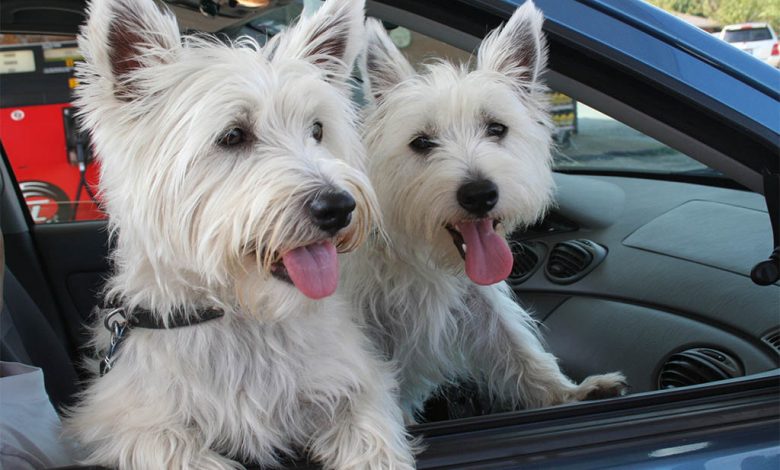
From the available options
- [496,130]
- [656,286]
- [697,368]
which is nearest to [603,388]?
[697,368]

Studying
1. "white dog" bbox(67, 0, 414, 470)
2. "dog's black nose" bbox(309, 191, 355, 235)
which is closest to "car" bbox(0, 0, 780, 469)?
"white dog" bbox(67, 0, 414, 470)

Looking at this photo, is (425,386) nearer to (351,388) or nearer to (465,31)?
(351,388)

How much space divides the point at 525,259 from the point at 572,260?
0.30 meters

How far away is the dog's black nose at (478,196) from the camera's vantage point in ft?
7.95

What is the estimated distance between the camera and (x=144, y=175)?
1909mm

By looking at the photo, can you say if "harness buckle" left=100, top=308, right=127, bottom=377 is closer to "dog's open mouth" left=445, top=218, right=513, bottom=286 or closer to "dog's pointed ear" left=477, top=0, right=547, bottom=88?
"dog's open mouth" left=445, top=218, right=513, bottom=286

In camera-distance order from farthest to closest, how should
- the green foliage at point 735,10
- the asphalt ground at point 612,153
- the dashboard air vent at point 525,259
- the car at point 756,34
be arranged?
the car at point 756,34 < the green foliage at point 735,10 < the asphalt ground at point 612,153 < the dashboard air vent at point 525,259

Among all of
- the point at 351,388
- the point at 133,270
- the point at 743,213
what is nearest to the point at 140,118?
the point at 133,270

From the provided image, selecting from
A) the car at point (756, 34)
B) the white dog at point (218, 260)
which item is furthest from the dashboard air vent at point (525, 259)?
the car at point (756, 34)

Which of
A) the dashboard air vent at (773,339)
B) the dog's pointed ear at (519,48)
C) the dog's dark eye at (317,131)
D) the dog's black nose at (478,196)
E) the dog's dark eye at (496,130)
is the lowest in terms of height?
the dashboard air vent at (773,339)

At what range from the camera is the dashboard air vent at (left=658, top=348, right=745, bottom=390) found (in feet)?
8.06

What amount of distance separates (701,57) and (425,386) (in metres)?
1.44

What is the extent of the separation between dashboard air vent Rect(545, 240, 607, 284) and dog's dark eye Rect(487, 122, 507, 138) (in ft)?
3.06

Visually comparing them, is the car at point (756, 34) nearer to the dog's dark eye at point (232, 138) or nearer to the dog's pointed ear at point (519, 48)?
the dog's pointed ear at point (519, 48)
